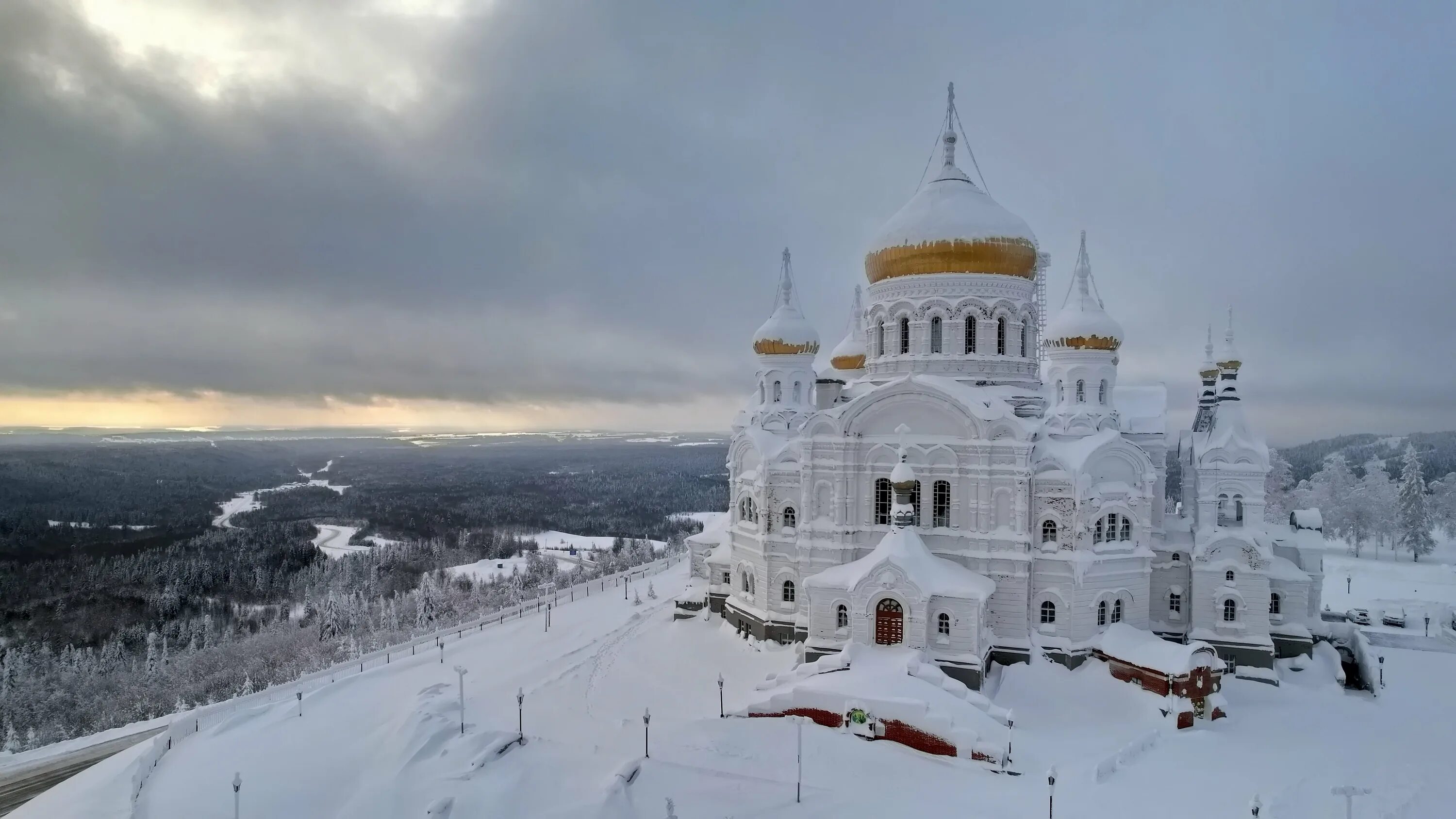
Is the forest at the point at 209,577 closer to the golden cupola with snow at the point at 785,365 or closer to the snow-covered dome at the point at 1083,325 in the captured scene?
the golden cupola with snow at the point at 785,365

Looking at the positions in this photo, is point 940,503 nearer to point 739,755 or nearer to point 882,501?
point 882,501

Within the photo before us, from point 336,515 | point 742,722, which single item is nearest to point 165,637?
point 742,722

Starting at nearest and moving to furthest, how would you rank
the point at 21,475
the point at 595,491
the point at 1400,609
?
the point at 1400,609, the point at 21,475, the point at 595,491

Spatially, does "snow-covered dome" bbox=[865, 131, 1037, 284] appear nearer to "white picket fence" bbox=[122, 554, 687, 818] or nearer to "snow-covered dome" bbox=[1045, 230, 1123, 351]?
"snow-covered dome" bbox=[1045, 230, 1123, 351]

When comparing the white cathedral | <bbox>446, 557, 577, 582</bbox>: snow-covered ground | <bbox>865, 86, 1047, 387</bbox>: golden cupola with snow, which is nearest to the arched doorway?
the white cathedral

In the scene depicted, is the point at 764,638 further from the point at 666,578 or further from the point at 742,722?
the point at 666,578
